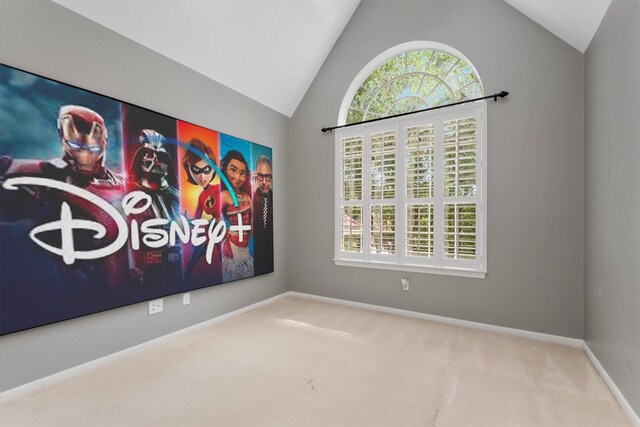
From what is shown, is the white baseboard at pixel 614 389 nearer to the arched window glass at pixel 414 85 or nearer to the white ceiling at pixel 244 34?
the arched window glass at pixel 414 85

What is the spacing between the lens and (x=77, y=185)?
1.99 meters

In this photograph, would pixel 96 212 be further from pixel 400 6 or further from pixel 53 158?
pixel 400 6

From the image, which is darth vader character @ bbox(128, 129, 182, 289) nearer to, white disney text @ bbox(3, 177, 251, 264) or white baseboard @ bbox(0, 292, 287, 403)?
white disney text @ bbox(3, 177, 251, 264)

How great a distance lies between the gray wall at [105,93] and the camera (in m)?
1.78

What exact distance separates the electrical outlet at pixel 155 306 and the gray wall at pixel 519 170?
7.56 feet

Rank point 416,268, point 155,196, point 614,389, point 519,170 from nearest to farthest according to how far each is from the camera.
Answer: point 614,389, point 155,196, point 519,170, point 416,268

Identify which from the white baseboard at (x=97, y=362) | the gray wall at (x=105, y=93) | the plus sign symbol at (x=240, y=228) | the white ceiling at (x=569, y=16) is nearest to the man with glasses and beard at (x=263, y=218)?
the plus sign symbol at (x=240, y=228)

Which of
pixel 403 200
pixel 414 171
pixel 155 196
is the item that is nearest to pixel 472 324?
pixel 403 200

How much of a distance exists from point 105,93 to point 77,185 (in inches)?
29.0

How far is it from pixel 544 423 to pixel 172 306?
2.81 m

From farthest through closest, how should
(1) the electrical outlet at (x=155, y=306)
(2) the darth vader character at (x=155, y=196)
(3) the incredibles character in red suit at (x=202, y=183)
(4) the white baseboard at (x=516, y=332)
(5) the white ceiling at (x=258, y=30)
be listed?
(3) the incredibles character in red suit at (x=202, y=183) < (1) the electrical outlet at (x=155, y=306) < (2) the darth vader character at (x=155, y=196) < (5) the white ceiling at (x=258, y=30) < (4) the white baseboard at (x=516, y=332)

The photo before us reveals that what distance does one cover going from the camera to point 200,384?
1909mm

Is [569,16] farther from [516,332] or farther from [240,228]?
[240,228]

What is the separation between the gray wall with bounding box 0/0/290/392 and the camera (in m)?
1.78
